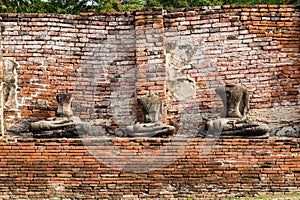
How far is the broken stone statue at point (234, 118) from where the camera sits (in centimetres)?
934

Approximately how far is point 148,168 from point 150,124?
925 millimetres

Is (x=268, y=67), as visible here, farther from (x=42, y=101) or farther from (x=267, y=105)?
(x=42, y=101)

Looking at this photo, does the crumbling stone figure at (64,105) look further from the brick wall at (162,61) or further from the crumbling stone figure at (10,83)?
the crumbling stone figure at (10,83)

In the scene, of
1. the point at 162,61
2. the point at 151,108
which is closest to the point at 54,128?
the point at 151,108

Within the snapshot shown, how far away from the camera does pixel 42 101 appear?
10.3 metres

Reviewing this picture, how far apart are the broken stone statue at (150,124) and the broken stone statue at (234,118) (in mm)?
736

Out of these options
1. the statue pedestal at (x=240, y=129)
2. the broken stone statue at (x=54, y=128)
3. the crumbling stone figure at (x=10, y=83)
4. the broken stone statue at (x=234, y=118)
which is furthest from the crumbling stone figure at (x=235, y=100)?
the crumbling stone figure at (x=10, y=83)

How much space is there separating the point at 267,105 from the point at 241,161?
1.70 m

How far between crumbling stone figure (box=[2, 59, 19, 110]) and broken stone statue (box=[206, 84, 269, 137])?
10.8 feet

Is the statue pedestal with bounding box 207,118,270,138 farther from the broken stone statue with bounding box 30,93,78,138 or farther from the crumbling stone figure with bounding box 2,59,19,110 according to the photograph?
the crumbling stone figure with bounding box 2,59,19,110

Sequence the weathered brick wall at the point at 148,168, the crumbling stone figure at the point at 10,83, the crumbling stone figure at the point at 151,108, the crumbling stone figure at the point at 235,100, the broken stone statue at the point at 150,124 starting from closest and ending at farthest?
the weathered brick wall at the point at 148,168 → the broken stone statue at the point at 150,124 → the crumbling stone figure at the point at 235,100 → the crumbling stone figure at the point at 151,108 → the crumbling stone figure at the point at 10,83

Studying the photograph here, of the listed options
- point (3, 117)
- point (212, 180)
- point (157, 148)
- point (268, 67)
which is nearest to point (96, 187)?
point (157, 148)

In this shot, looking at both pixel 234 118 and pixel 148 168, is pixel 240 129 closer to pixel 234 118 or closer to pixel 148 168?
pixel 234 118

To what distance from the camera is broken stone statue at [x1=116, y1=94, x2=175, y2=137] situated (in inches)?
373
